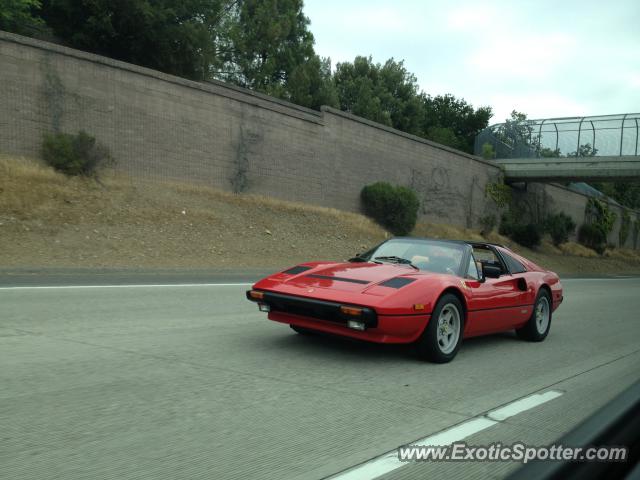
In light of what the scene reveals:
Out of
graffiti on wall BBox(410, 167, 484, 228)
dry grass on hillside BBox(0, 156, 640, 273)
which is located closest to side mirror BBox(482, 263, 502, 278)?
dry grass on hillside BBox(0, 156, 640, 273)

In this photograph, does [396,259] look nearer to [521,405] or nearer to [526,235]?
[521,405]

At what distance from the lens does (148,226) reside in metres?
18.3

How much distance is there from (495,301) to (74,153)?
14.9 meters

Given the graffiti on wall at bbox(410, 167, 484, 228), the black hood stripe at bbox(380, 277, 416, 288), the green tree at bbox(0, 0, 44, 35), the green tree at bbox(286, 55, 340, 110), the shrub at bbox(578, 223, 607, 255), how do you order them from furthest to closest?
the shrub at bbox(578, 223, 607, 255), the green tree at bbox(286, 55, 340, 110), the graffiti on wall at bbox(410, 167, 484, 228), the green tree at bbox(0, 0, 44, 35), the black hood stripe at bbox(380, 277, 416, 288)

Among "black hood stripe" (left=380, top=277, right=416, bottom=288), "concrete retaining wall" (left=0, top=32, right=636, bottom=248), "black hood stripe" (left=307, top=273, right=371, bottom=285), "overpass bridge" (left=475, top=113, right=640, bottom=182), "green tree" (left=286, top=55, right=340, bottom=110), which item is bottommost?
"black hood stripe" (left=307, top=273, right=371, bottom=285)

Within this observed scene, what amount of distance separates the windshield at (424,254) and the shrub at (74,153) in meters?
13.5

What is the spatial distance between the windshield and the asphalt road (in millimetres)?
1048

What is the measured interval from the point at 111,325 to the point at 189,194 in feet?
46.8

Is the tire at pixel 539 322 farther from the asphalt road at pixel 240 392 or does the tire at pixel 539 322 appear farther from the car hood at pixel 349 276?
the car hood at pixel 349 276

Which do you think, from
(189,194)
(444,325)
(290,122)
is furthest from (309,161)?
(444,325)

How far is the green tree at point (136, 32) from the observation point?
25031mm

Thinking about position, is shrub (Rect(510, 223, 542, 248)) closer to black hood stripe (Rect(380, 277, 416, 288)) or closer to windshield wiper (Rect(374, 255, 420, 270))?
windshield wiper (Rect(374, 255, 420, 270))

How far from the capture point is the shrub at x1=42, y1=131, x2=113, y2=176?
18.1 metres

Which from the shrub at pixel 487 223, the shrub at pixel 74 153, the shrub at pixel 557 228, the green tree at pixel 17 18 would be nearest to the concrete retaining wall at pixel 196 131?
the shrub at pixel 74 153
